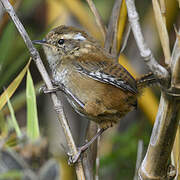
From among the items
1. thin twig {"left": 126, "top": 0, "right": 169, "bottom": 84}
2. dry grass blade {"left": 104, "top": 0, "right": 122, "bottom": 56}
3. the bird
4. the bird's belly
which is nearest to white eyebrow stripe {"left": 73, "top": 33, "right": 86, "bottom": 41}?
the bird

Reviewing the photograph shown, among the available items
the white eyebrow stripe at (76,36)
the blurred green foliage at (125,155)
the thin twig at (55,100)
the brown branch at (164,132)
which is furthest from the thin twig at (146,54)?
the blurred green foliage at (125,155)

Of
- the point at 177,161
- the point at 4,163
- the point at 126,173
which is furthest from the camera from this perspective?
the point at 126,173

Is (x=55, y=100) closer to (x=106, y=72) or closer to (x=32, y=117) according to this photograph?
(x=32, y=117)

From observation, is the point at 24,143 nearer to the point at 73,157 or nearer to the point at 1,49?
the point at 73,157

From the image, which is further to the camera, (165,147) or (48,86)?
(48,86)

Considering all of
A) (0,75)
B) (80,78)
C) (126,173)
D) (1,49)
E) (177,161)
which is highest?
(1,49)

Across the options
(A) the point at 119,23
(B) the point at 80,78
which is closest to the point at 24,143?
(B) the point at 80,78

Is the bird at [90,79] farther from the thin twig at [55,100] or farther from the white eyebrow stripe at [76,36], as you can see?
the thin twig at [55,100]
